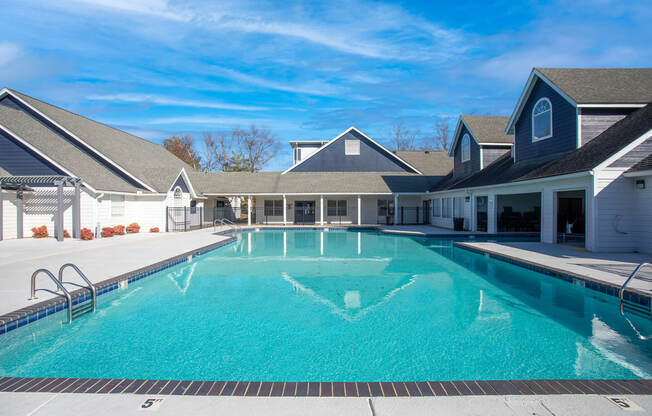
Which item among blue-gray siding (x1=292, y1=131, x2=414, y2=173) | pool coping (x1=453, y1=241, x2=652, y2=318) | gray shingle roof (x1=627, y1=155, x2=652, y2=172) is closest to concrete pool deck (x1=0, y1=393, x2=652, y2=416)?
pool coping (x1=453, y1=241, x2=652, y2=318)

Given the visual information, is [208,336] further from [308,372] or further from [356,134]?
[356,134]

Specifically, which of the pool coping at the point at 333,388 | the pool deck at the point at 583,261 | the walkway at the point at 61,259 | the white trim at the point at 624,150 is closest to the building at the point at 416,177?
the white trim at the point at 624,150

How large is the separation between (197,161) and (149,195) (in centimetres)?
3011

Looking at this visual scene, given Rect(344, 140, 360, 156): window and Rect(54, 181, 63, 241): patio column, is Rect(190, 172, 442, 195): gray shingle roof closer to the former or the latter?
Rect(344, 140, 360, 156): window

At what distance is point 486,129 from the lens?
69.8ft

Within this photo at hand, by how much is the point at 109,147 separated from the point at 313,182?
12778mm

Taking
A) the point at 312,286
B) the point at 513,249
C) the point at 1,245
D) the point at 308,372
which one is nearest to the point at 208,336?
the point at 308,372

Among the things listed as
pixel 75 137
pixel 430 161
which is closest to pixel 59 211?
pixel 75 137

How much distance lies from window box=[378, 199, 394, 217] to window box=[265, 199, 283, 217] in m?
7.40

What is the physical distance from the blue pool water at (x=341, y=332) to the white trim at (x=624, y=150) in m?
4.34

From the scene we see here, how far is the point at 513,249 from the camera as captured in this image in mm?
12164

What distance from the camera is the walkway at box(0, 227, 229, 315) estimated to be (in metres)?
A: 6.82

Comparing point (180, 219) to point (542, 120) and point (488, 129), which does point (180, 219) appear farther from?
point (542, 120)

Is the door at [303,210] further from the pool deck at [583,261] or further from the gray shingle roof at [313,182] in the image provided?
the pool deck at [583,261]
